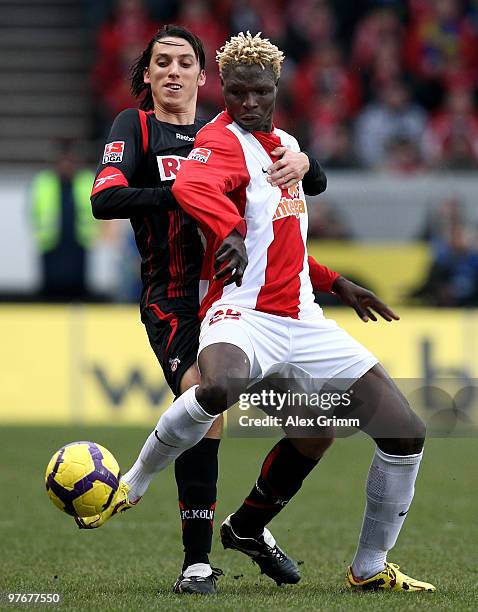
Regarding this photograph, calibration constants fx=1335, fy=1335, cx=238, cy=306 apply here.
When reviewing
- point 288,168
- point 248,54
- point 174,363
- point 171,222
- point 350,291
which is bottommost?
point 174,363

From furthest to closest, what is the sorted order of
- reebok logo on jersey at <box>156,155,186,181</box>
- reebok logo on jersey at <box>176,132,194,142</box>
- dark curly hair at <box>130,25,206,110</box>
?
1. dark curly hair at <box>130,25,206,110</box>
2. reebok logo on jersey at <box>176,132,194,142</box>
3. reebok logo on jersey at <box>156,155,186,181</box>

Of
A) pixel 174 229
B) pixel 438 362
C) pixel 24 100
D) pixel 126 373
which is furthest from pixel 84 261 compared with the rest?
pixel 174 229

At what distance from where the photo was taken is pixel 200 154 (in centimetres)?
545

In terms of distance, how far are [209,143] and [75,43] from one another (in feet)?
48.4

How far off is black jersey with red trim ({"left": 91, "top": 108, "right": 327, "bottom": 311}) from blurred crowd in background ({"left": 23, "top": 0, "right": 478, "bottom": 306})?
828cm

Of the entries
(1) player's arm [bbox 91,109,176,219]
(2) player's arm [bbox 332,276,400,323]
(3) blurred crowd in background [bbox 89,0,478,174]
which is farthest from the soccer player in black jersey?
(3) blurred crowd in background [bbox 89,0,478,174]

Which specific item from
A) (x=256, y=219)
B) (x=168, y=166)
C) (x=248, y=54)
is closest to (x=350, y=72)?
(x=168, y=166)

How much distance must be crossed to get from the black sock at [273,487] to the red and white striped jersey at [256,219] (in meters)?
0.70

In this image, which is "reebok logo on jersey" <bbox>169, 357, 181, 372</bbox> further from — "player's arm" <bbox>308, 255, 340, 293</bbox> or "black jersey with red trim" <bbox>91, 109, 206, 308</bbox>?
"player's arm" <bbox>308, 255, 340, 293</bbox>

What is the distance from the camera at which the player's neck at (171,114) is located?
6062mm

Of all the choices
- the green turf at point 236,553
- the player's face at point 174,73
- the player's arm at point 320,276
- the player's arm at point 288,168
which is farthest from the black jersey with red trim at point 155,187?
the green turf at point 236,553

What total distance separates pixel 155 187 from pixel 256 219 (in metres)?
0.54

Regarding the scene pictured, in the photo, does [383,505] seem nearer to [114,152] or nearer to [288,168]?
[288,168]

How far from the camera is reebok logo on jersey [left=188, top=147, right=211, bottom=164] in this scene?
17.8ft
